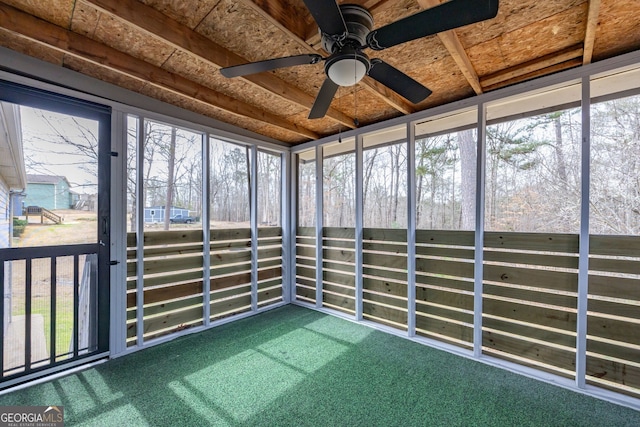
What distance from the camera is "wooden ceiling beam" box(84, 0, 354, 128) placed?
5.45 feet

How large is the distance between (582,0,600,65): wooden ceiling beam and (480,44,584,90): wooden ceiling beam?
0.06m

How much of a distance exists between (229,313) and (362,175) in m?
2.63

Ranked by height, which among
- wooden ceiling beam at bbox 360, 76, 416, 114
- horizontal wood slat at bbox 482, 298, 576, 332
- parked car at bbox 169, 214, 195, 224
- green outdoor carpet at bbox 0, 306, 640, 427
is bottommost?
green outdoor carpet at bbox 0, 306, 640, 427

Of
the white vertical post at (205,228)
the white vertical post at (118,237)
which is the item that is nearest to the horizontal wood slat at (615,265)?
the white vertical post at (205,228)

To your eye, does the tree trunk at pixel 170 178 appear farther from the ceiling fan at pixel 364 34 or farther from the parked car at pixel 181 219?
the ceiling fan at pixel 364 34

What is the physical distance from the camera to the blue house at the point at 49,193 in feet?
7.64

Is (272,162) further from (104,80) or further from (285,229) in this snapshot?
(104,80)

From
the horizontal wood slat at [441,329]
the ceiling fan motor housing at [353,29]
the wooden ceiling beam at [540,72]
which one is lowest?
the horizontal wood slat at [441,329]

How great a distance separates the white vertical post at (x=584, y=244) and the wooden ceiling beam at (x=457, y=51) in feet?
2.74

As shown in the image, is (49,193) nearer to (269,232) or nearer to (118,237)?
(118,237)

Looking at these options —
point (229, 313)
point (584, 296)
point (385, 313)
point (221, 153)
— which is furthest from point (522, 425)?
point (221, 153)

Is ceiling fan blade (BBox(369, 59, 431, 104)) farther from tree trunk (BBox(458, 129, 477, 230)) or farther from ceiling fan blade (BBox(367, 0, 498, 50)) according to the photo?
tree trunk (BBox(458, 129, 477, 230))

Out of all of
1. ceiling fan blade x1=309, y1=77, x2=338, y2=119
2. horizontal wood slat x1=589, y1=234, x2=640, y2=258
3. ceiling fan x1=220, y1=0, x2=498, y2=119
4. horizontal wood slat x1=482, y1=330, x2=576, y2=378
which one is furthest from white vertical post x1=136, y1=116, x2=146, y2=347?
horizontal wood slat x1=589, y1=234, x2=640, y2=258

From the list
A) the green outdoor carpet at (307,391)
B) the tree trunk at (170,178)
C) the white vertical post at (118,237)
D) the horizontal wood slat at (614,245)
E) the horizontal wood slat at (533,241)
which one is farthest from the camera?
the tree trunk at (170,178)
